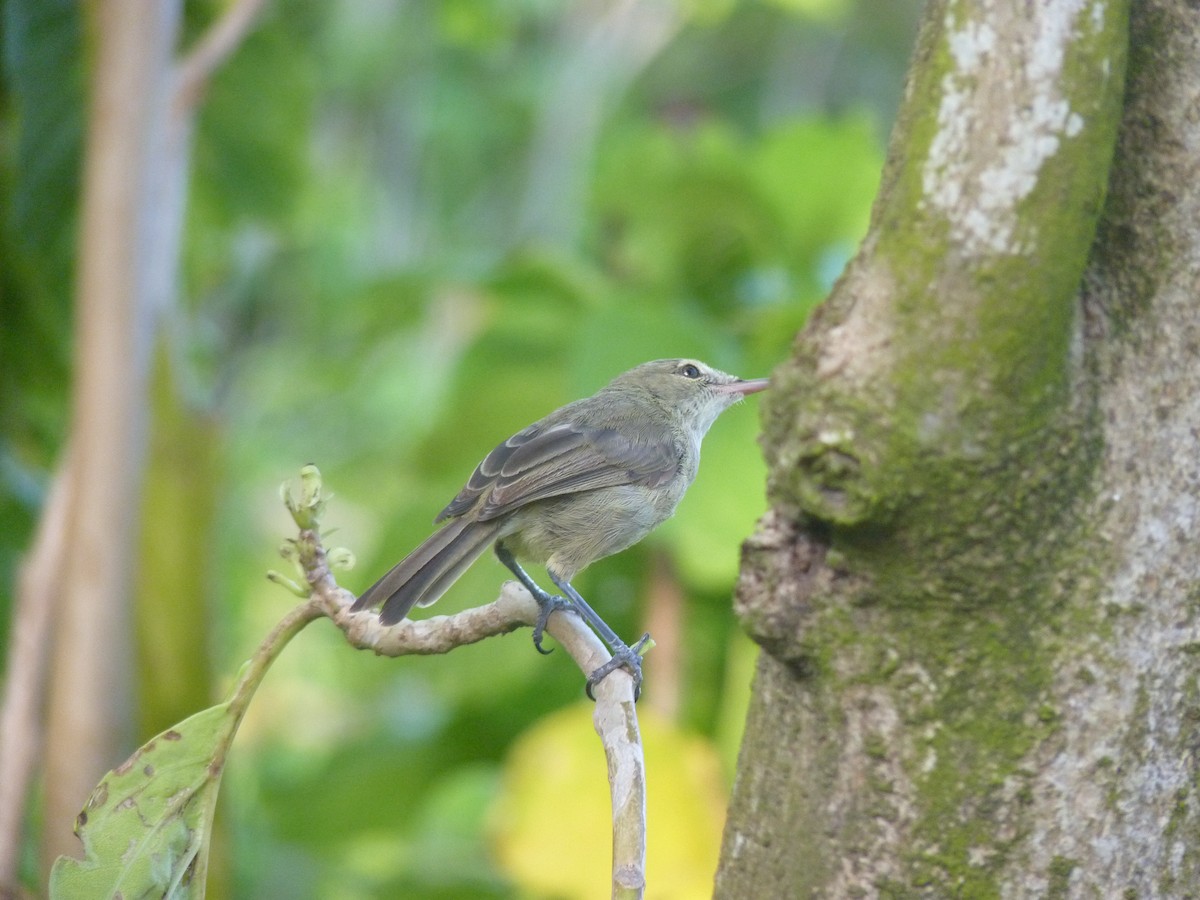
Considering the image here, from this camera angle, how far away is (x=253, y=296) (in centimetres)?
485

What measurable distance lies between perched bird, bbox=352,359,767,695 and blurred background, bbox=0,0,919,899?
59cm

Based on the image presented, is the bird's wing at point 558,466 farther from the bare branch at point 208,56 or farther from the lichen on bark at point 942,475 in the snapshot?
the bare branch at point 208,56

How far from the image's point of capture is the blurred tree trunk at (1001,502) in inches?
39.5

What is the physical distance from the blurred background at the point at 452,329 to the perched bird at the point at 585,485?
1.95 feet

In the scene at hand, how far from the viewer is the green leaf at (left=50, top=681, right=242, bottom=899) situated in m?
1.27

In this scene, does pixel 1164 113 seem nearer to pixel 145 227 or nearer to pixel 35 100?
pixel 145 227

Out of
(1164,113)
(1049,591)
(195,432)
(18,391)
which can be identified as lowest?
(1049,591)

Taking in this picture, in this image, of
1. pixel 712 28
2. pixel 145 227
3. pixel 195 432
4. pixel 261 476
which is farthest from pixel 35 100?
pixel 712 28

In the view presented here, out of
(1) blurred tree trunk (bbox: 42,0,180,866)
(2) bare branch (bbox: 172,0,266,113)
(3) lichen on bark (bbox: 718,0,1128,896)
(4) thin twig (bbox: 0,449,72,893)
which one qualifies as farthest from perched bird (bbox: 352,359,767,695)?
(2) bare branch (bbox: 172,0,266,113)

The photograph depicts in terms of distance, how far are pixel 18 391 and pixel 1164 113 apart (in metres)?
3.33

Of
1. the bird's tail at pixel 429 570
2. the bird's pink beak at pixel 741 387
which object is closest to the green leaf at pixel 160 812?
the bird's tail at pixel 429 570

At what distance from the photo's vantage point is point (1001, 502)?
1.05 meters

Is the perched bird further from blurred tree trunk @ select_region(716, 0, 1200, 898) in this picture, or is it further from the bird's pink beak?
blurred tree trunk @ select_region(716, 0, 1200, 898)

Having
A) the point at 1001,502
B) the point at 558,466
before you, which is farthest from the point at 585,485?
the point at 1001,502
